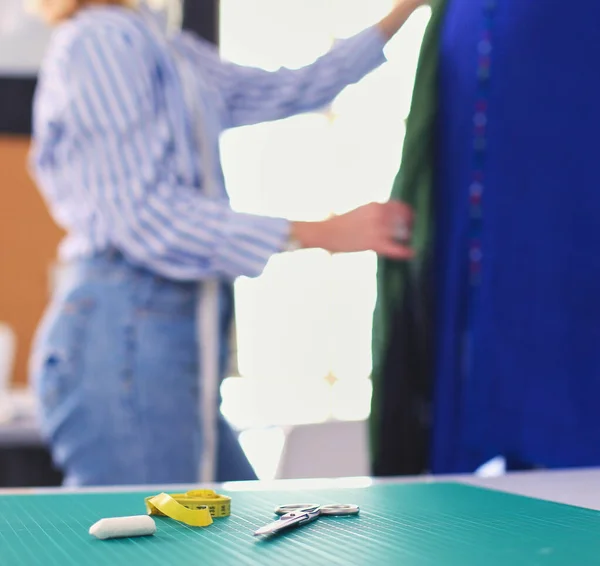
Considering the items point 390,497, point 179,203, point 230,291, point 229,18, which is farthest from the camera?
point 229,18

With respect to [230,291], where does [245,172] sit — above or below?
above

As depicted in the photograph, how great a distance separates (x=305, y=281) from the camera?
4.30m

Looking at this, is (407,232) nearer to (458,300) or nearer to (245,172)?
(458,300)

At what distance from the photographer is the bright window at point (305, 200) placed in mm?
4191

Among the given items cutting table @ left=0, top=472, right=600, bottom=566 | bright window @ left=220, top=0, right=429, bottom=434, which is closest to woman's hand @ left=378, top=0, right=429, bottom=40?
cutting table @ left=0, top=472, right=600, bottom=566

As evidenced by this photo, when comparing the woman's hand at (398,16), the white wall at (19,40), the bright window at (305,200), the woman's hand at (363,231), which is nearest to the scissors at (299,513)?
the woman's hand at (363,231)

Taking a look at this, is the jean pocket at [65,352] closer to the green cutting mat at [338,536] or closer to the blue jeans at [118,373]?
the blue jeans at [118,373]

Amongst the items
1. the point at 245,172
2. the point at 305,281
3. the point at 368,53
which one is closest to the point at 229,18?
the point at 245,172

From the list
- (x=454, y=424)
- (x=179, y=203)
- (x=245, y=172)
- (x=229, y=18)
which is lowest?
(x=454, y=424)

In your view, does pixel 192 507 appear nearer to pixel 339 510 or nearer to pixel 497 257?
pixel 339 510

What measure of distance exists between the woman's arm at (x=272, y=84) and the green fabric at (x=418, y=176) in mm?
214

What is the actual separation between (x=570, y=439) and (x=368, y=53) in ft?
2.37

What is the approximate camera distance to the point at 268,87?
1621 mm

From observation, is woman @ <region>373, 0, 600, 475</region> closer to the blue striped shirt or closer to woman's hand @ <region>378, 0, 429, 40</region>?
woman's hand @ <region>378, 0, 429, 40</region>
